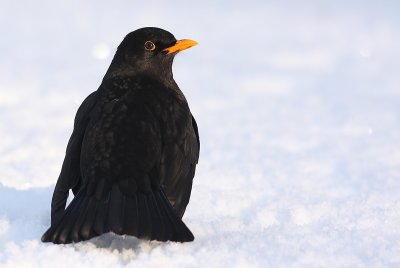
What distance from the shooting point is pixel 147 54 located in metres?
5.68

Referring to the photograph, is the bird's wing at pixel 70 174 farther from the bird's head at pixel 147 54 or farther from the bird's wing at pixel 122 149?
the bird's head at pixel 147 54

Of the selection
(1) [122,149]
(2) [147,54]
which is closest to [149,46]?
(2) [147,54]

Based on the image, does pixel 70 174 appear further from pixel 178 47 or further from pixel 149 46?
pixel 178 47

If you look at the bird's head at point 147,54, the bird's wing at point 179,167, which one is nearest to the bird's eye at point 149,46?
the bird's head at point 147,54

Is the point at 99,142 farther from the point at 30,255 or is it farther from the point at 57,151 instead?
the point at 57,151

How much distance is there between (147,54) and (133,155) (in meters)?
1.12

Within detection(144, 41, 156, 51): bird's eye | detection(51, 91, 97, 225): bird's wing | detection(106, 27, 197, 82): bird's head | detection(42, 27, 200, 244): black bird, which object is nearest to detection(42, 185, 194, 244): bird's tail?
detection(42, 27, 200, 244): black bird

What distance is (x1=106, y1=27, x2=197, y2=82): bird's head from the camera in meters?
5.64

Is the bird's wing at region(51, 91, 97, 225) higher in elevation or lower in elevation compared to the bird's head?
lower

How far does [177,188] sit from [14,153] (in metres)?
3.78

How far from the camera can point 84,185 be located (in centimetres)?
473

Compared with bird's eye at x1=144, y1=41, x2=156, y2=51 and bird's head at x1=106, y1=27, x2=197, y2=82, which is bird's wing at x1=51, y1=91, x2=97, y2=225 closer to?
bird's head at x1=106, y1=27, x2=197, y2=82

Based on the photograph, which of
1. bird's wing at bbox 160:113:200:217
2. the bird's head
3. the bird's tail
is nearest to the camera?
the bird's tail

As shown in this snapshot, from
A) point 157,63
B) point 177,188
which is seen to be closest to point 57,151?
point 157,63
